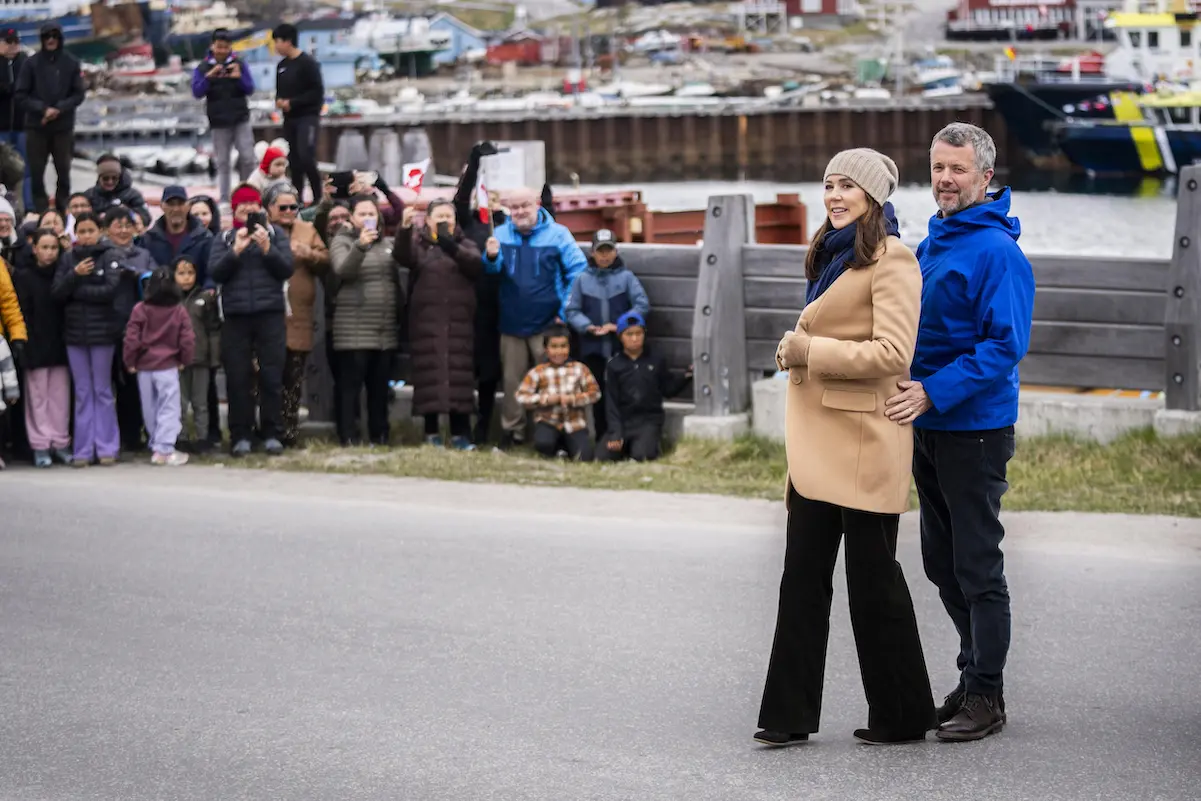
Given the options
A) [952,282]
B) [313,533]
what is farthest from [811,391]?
[313,533]

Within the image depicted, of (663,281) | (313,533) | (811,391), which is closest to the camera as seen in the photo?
(811,391)

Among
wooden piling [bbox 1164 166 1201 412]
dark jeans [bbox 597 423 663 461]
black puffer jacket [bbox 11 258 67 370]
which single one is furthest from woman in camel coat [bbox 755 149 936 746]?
black puffer jacket [bbox 11 258 67 370]

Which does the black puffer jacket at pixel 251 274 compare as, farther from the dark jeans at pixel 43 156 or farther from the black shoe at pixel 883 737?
the black shoe at pixel 883 737

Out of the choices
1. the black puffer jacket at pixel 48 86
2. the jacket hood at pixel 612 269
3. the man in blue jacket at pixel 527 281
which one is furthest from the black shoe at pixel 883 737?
the black puffer jacket at pixel 48 86

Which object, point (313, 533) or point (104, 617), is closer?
point (104, 617)

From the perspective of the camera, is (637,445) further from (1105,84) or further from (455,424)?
(1105,84)

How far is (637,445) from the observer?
1219 cm

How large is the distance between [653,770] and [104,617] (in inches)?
123

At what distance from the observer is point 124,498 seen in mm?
10688

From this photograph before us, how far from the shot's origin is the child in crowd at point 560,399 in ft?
40.4

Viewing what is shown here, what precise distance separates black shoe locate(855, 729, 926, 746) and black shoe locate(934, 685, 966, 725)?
0.16 metres

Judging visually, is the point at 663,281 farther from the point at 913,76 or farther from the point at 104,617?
the point at 913,76

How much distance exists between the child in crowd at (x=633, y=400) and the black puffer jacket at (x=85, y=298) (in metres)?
3.41

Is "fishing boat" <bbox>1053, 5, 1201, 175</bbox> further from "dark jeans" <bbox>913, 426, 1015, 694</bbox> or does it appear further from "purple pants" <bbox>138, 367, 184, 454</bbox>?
"dark jeans" <bbox>913, 426, 1015, 694</bbox>
